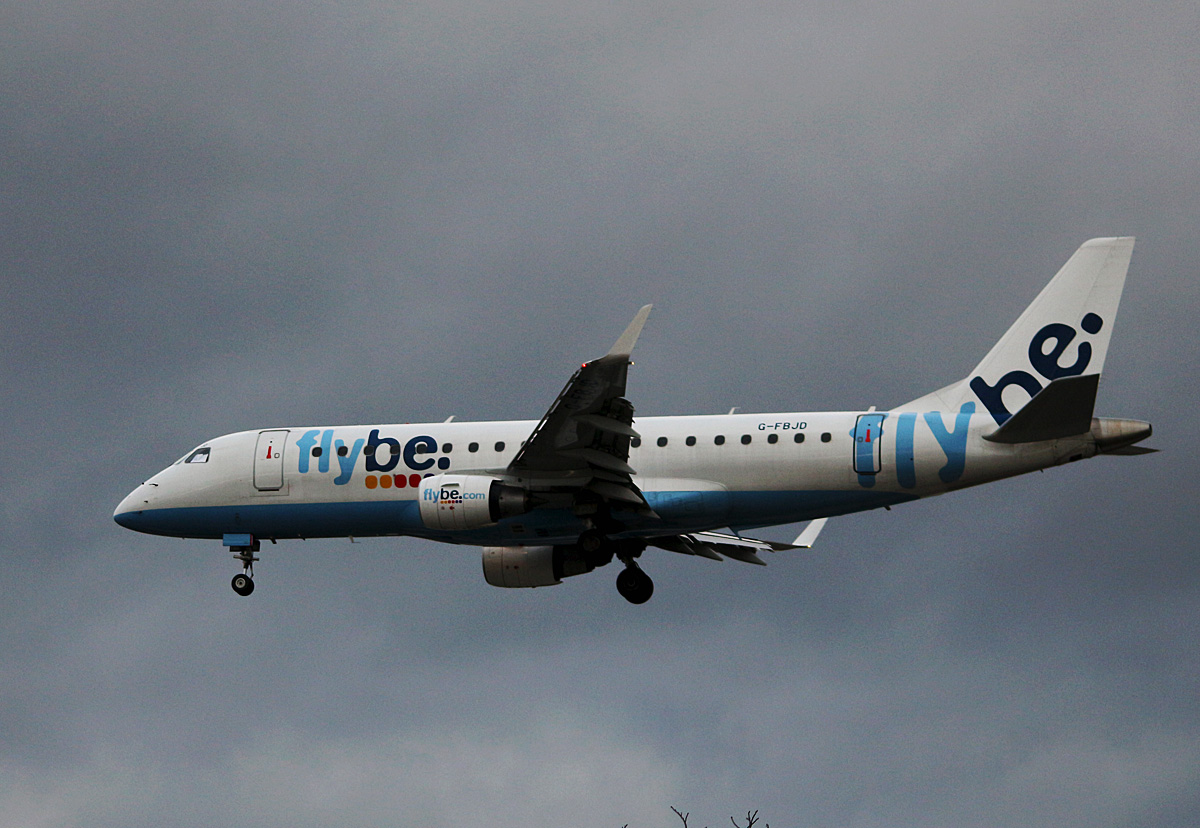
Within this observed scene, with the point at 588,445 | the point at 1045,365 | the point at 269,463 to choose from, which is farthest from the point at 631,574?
the point at 1045,365

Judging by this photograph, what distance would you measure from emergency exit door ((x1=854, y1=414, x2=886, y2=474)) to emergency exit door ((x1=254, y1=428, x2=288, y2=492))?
15.3 meters

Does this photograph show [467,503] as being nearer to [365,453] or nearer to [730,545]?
[365,453]

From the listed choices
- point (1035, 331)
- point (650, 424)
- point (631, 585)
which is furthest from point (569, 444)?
point (1035, 331)

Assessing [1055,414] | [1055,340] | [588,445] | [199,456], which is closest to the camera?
[1055,414]

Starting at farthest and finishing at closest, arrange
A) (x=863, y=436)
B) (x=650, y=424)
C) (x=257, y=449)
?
1. (x=257, y=449)
2. (x=650, y=424)
3. (x=863, y=436)

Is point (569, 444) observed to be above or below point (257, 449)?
below

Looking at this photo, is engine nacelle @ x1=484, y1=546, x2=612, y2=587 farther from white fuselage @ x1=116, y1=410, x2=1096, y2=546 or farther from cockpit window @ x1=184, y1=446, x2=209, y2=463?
cockpit window @ x1=184, y1=446, x2=209, y2=463

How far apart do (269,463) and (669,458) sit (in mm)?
11054

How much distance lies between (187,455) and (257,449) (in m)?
2.46

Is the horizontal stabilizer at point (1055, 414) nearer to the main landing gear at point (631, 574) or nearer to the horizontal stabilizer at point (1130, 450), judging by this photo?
the horizontal stabilizer at point (1130, 450)

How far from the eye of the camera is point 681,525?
3794 cm

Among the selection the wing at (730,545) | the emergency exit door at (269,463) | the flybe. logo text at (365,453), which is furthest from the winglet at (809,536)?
the emergency exit door at (269,463)

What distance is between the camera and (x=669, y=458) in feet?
124

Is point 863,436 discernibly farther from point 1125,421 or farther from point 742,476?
point 1125,421
